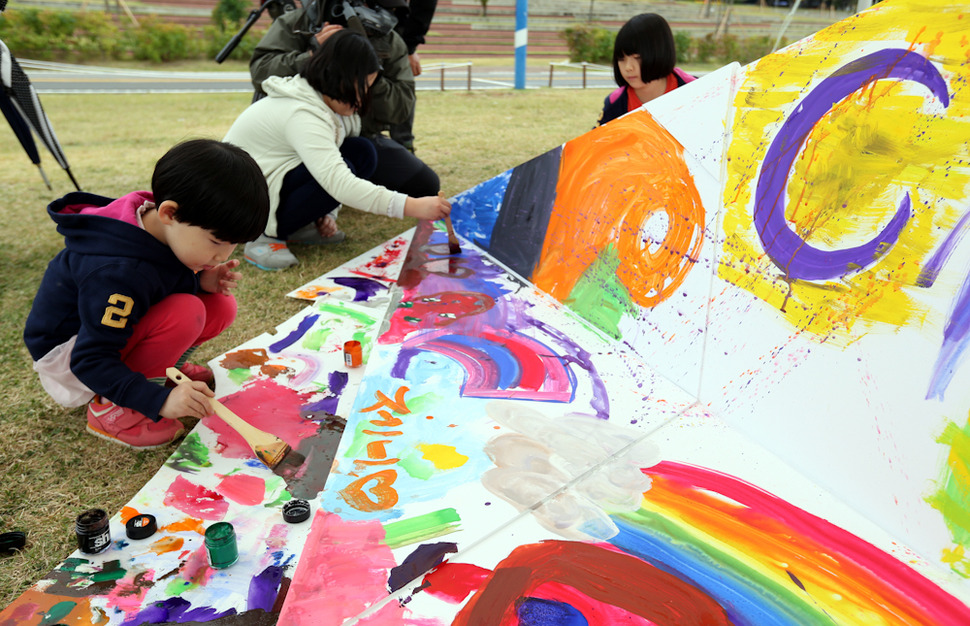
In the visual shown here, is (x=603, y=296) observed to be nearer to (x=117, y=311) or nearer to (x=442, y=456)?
(x=442, y=456)

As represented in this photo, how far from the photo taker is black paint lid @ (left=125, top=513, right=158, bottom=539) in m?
1.28

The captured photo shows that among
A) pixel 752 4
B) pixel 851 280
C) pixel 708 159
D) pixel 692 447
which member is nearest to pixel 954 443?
pixel 851 280

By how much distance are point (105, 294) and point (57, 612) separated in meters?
0.66

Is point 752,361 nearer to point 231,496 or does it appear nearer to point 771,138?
point 771,138

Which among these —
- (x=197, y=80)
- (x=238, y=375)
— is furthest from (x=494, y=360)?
(x=197, y=80)

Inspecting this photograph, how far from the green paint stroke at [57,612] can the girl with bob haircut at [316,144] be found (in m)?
1.56

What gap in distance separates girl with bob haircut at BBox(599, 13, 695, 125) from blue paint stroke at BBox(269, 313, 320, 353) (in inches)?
63.8

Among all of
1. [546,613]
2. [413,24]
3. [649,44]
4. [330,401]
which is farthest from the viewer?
[413,24]

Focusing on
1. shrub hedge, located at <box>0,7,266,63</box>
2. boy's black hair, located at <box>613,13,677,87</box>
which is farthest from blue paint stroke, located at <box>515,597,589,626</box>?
shrub hedge, located at <box>0,7,266,63</box>

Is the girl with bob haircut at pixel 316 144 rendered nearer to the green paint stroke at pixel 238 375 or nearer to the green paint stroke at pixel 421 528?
the green paint stroke at pixel 238 375

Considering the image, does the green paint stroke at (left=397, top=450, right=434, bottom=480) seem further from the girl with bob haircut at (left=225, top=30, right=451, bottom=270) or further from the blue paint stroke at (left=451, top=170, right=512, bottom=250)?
the blue paint stroke at (left=451, top=170, right=512, bottom=250)

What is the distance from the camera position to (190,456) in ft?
5.08

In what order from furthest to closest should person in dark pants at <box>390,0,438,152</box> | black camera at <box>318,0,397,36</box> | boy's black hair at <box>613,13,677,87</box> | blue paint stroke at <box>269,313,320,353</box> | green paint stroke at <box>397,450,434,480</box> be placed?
person in dark pants at <box>390,0,438,152</box>
black camera at <box>318,0,397,36</box>
boy's black hair at <box>613,13,677,87</box>
blue paint stroke at <box>269,313,320,353</box>
green paint stroke at <box>397,450,434,480</box>

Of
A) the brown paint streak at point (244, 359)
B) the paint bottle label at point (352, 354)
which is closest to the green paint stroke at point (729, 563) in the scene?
the paint bottle label at point (352, 354)
